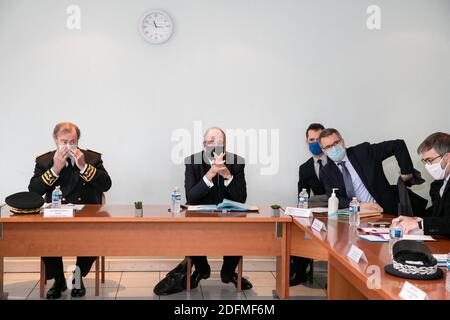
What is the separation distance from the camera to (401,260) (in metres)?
1.82

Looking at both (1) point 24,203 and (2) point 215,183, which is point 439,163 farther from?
(1) point 24,203

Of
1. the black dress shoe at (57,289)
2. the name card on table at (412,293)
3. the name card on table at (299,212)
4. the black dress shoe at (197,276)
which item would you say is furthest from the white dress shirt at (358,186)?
the name card on table at (412,293)

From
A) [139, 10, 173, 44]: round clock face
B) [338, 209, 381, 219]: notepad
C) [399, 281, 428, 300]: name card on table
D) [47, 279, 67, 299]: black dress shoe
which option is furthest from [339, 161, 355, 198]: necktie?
[399, 281, 428, 300]: name card on table

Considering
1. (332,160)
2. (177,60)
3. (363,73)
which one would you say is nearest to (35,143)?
(177,60)

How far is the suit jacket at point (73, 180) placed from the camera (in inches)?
148

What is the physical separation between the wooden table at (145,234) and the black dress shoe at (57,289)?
577 millimetres

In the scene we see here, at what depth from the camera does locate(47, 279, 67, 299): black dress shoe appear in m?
3.74

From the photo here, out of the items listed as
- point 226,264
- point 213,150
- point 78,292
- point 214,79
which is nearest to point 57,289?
point 78,292

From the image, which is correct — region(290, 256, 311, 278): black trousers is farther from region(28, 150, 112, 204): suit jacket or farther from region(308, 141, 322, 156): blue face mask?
region(28, 150, 112, 204): suit jacket

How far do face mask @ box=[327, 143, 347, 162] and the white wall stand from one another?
91cm

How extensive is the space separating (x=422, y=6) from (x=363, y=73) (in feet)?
2.66

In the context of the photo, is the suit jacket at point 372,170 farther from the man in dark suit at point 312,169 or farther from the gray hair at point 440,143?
the gray hair at point 440,143

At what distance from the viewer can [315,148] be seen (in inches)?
173
